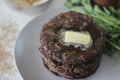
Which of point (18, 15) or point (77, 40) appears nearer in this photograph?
point (77, 40)

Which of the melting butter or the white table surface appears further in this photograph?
the white table surface

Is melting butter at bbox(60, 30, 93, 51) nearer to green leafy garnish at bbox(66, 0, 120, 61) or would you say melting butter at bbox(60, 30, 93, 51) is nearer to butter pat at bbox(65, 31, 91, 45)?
butter pat at bbox(65, 31, 91, 45)

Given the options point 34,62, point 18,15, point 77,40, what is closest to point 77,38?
point 77,40

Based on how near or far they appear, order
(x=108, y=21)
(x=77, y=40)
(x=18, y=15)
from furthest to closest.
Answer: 1. (x=18, y=15)
2. (x=108, y=21)
3. (x=77, y=40)

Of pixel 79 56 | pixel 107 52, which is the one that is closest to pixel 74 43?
pixel 79 56

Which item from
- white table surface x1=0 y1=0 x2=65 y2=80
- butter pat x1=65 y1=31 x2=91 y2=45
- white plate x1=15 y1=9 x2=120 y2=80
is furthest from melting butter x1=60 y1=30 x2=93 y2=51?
white table surface x1=0 y1=0 x2=65 y2=80

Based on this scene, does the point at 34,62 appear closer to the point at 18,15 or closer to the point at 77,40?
the point at 77,40
